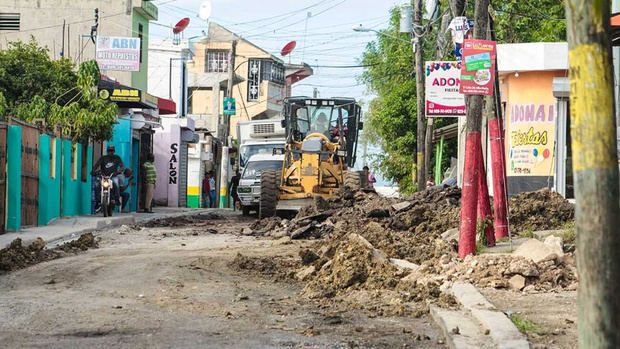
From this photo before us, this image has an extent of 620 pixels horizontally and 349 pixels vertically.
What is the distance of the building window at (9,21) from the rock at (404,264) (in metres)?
44.2

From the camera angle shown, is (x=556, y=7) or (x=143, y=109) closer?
(x=143, y=109)

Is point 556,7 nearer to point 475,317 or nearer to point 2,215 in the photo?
point 2,215

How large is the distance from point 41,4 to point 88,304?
46941 mm

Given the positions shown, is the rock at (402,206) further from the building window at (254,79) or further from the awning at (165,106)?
the building window at (254,79)

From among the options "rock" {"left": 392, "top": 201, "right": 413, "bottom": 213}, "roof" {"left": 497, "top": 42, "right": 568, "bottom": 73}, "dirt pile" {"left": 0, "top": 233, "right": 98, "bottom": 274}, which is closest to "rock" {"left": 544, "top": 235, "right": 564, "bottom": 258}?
"dirt pile" {"left": 0, "top": 233, "right": 98, "bottom": 274}

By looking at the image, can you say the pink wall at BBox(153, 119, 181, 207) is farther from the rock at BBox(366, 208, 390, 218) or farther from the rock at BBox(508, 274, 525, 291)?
the rock at BBox(508, 274, 525, 291)

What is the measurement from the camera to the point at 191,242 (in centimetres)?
1920

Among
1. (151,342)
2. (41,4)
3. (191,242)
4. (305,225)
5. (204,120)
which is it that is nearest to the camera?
(151,342)

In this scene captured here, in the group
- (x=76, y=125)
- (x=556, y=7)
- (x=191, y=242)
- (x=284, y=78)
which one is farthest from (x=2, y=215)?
(x=284, y=78)

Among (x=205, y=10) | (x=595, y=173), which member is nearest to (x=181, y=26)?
(x=205, y=10)

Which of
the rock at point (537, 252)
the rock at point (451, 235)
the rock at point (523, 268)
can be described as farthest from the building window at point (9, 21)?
the rock at point (523, 268)

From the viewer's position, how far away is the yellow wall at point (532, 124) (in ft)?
92.5

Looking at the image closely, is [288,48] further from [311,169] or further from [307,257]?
[307,257]

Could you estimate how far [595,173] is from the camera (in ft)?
16.7
